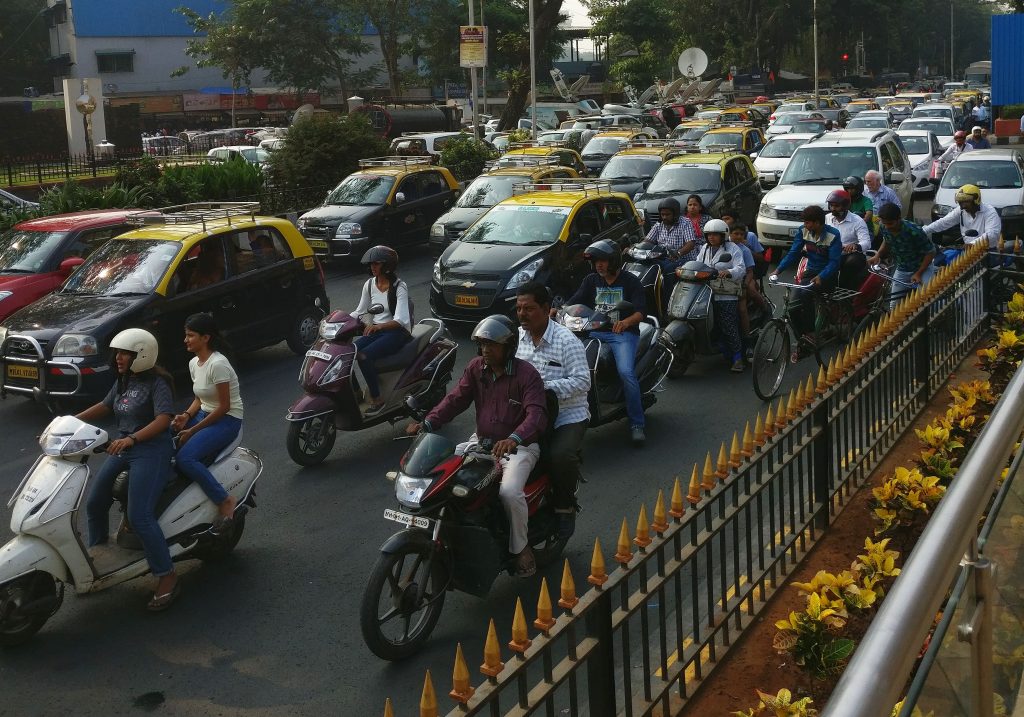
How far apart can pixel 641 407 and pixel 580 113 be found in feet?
146

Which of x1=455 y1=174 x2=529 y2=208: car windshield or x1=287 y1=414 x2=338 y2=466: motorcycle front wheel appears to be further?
x1=455 y1=174 x2=529 y2=208: car windshield

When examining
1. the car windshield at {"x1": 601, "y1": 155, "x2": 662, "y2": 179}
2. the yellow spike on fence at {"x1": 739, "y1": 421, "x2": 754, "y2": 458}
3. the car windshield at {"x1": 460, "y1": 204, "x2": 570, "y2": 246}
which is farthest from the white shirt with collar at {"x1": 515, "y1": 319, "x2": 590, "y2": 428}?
the car windshield at {"x1": 601, "y1": 155, "x2": 662, "y2": 179}

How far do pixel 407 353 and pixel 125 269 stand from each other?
3.73 metres

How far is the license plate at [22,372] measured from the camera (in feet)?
36.0

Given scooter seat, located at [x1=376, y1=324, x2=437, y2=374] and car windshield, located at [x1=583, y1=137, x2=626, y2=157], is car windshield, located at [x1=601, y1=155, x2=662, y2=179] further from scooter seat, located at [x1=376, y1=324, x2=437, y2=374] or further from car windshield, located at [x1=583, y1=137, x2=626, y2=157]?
scooter seat, located at [x1=376, y1=324, x2=437, y2=374]

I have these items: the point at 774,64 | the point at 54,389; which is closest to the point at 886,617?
the point at 54,389

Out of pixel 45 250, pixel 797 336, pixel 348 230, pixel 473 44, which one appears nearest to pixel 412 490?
pixel 797 336

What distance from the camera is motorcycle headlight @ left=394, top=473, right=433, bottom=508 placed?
566 centimetres

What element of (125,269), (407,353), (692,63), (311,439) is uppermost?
(692,63)

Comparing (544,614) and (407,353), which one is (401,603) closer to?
(544,614)

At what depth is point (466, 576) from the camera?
235 inches

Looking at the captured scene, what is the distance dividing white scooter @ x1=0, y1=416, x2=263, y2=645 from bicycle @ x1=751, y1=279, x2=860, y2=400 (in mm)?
5550

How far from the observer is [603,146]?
96.6 ft

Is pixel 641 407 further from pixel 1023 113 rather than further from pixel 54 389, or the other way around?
pixel 1023 113
